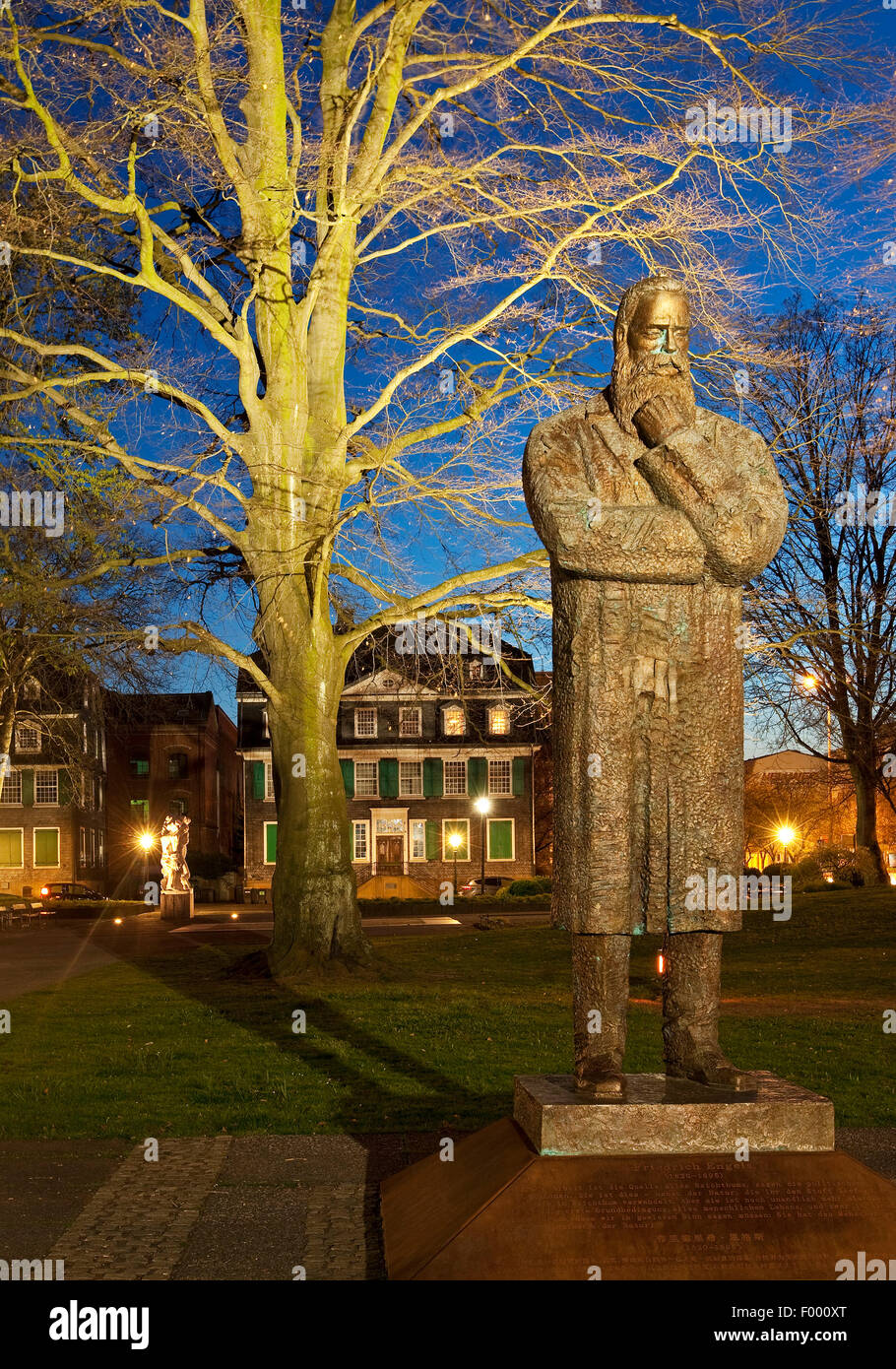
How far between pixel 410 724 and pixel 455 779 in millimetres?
3281

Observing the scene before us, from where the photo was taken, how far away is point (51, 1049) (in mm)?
11508

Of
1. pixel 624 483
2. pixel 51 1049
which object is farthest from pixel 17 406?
pixel 624 483

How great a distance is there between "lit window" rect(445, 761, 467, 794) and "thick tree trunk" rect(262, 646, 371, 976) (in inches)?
1611

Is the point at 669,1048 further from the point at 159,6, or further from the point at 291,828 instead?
the point at 159,6

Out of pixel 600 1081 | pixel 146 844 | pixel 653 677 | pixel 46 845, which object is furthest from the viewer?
pixel 146 844

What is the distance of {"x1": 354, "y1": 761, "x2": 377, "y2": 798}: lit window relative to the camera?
58.3 meters

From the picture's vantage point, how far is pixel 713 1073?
483 centimetres

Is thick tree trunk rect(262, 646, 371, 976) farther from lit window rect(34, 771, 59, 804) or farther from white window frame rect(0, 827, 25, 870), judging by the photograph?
white window frame rect(0, 827, 25, 870)

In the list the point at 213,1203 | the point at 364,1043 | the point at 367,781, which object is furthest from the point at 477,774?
the point at 213,1203

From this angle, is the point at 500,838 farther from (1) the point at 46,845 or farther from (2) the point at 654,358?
(2) the point at 654,358

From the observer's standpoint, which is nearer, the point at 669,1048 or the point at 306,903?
the point at 669,1048

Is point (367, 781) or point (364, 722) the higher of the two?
point (364, 722)

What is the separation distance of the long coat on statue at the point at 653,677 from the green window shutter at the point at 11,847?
191ft

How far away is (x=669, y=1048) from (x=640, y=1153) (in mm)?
676
